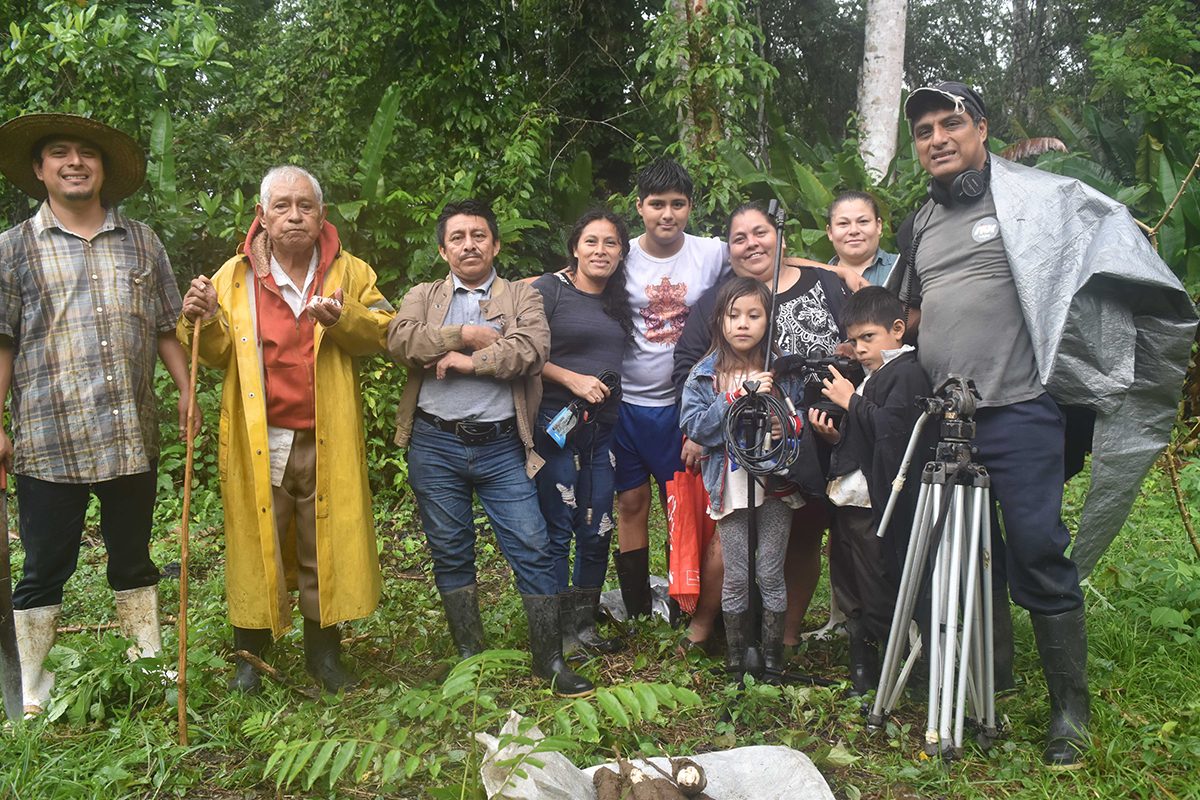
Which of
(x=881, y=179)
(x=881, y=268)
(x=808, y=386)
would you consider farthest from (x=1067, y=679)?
(x=881, y=179)

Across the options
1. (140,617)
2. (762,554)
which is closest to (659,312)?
(762,554)

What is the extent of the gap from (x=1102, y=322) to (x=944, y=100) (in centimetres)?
94

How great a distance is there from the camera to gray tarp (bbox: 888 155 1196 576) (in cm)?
286

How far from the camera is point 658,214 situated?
3.92 meters

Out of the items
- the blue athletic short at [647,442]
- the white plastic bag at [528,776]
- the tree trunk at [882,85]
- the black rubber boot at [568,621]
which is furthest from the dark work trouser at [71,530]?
the tree trunk at [882,85]

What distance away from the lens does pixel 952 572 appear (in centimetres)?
272

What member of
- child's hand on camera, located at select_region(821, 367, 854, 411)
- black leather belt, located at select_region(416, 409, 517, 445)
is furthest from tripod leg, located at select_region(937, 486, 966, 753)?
black leather belt, located at select_region(416, 409, 517, 445)

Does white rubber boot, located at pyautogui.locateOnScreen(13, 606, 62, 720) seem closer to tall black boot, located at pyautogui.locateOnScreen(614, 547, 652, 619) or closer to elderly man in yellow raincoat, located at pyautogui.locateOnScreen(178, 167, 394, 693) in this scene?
elderly man in yellow raincoat, located at pyautogui.locateOnScreen(178, 167, 394, 693)

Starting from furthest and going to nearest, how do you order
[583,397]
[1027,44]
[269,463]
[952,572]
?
[1027,44], [583,397], [269,463], [952,572]

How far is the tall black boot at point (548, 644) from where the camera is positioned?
3.54 m

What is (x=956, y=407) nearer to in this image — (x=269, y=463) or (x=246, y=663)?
(x=269, y=463)

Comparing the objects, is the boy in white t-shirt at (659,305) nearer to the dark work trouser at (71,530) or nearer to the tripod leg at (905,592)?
the tripod leg at (905,592)

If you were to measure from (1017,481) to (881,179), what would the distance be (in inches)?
218

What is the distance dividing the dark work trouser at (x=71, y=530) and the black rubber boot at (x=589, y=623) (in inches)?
72.7
